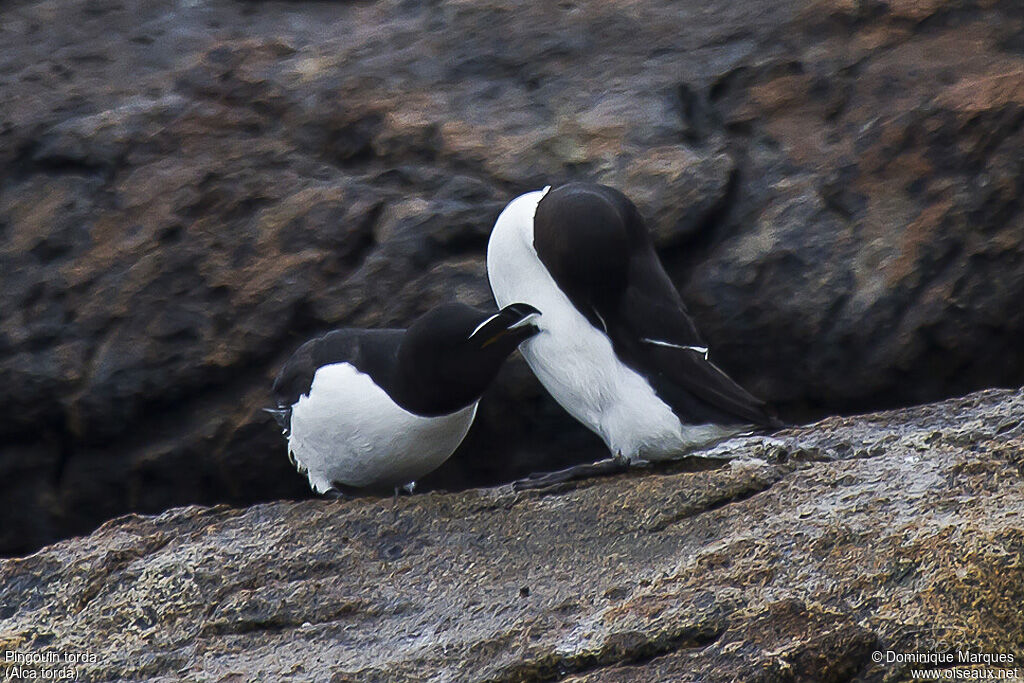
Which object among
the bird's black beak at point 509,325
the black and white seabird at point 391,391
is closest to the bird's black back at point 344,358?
the black and white seabird at point 391,391

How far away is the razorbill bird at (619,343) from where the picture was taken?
13.6ft

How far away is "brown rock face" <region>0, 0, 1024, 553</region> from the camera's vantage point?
543 cm

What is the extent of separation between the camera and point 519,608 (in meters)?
3.37

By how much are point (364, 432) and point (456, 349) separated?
0.43 meters

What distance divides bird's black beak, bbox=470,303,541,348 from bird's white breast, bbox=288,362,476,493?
294mm

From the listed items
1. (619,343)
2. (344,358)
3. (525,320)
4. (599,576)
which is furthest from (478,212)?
(599,576)

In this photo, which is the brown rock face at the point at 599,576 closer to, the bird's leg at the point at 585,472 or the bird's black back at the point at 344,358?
the bird's leg at the point at 585,472

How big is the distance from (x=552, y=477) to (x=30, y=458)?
2620 millimetres

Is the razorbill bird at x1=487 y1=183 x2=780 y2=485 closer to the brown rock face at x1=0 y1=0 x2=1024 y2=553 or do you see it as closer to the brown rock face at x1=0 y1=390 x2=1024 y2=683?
the brown rock face at x1=0 y1=390 x2=1024 y2=683

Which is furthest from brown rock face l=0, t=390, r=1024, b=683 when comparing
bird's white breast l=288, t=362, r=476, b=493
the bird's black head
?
the bird's black head

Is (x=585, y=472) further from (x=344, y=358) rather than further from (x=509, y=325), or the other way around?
(x=344, y=358)

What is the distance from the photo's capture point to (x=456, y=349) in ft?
13.7

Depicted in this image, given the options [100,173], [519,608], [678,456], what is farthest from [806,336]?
[100,173]

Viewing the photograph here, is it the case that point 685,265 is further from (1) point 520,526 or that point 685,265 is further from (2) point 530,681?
(2) point 530,681
